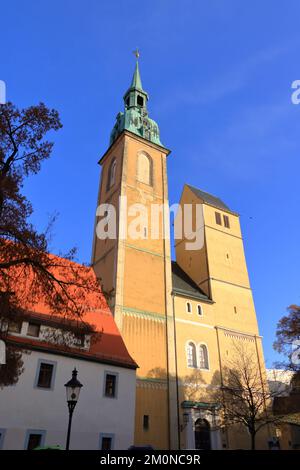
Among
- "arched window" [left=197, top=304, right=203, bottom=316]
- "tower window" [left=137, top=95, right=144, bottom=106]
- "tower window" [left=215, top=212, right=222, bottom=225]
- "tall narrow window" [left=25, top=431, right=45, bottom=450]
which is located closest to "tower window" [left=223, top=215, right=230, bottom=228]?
"tower window" [left=215, top=212, right=222, bottom=225]

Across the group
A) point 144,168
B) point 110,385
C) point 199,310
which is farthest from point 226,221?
point 110,385

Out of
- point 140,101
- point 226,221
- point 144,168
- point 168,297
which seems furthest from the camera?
point 140,101

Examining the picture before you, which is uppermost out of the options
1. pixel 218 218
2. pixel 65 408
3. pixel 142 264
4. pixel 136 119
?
pixel 136 119

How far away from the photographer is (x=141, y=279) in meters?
27.1

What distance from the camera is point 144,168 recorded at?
33.8 m

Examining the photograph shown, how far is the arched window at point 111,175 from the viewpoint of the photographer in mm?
33469

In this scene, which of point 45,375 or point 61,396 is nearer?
point 61,396

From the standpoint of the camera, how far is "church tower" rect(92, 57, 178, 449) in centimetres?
2275

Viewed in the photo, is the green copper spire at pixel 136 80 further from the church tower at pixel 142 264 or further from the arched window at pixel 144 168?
the arched window at pixel 144 168

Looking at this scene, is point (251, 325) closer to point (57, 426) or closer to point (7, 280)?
point (57, 426)

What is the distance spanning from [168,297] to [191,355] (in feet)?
14.7

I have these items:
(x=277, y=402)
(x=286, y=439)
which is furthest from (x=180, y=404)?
(x=286, y=439)

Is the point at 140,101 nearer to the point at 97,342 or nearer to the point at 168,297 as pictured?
the point at 168,297

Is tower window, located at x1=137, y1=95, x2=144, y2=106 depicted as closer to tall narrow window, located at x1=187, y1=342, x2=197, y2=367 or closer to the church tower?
the church tower
